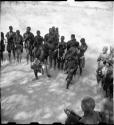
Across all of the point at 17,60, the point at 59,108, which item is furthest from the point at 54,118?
the point at 17,60

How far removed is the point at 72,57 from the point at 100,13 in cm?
1114

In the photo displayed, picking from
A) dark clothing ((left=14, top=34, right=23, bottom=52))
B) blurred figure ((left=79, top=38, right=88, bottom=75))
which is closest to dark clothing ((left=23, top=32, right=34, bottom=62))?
dark clothing ((left=14, top=34, right=23, bottom=52))

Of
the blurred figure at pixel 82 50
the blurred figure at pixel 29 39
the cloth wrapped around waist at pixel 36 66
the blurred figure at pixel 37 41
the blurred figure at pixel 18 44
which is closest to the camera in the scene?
the cloth wrapped around waist at pixel 36 66

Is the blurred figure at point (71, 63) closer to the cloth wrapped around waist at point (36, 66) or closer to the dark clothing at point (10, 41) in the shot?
the cloth wrapped around waist at point (36, 66)

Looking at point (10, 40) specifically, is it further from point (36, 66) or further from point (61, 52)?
point (36, 66)

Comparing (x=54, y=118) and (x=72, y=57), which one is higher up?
(x=72, y=57)

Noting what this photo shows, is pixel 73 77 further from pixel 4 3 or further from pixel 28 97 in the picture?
pixel 4 3

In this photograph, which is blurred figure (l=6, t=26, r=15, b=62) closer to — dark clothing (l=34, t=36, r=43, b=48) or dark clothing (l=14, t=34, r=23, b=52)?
dark clothing (l=14, t=34, r=23, b=52)

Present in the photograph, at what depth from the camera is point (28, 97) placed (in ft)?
40.5

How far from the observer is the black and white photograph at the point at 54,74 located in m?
11.1

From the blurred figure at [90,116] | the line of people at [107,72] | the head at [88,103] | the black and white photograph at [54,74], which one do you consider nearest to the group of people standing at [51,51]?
the black and white photograph at [54,74]

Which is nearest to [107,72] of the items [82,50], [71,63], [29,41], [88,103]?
[71,63]

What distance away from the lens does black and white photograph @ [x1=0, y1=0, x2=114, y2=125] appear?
11.1 metres

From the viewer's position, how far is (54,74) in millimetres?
14398
